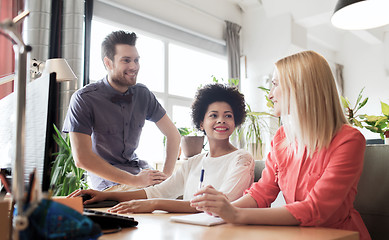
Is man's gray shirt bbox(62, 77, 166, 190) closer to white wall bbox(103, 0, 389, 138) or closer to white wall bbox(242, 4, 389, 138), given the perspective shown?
white wall bbox(103, 0, 389, 138)

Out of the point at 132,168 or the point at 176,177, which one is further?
the point at 132,168

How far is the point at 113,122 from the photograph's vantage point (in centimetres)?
202

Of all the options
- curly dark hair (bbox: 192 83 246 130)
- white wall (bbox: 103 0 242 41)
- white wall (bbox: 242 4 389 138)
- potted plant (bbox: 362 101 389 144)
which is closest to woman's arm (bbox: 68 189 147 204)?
curly dark hair (bbox: 192 83 246 130)

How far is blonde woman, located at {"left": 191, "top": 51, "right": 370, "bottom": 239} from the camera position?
3.21ft

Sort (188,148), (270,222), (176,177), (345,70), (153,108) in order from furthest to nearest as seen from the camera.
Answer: (345,70)
(188,148)
(153,108)
(176,177)
(270,222)

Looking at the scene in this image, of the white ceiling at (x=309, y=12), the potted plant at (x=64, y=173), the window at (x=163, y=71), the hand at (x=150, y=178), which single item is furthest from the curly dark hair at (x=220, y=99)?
the white ceiling at (x=309, y=12)

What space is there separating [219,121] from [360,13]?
1655mm

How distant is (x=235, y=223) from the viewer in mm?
967

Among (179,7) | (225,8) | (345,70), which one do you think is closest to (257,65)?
(225,8)

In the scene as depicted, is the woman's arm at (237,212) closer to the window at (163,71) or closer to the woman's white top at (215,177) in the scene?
the woman's white top at (215,177)

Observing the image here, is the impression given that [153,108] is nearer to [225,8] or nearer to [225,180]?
[225,180]

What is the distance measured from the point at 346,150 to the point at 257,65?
4.72 m

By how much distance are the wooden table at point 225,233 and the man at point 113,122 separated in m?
0.91

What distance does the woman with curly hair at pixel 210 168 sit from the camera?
1346 mm
